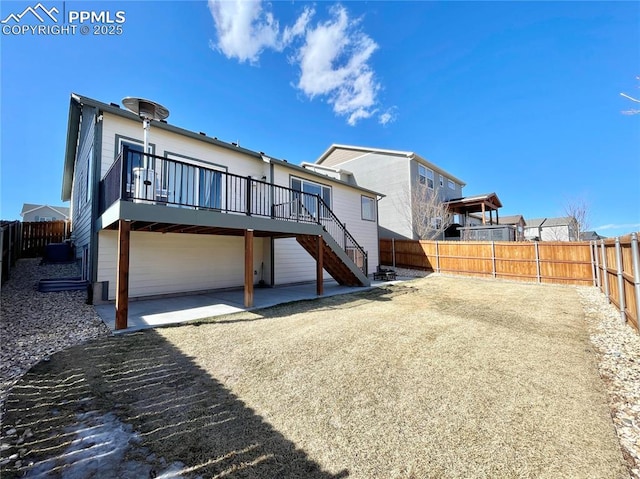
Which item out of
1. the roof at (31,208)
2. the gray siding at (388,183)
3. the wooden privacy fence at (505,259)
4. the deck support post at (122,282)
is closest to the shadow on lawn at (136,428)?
the deck support post at (122,282)

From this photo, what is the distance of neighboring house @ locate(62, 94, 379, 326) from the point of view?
612 centimetres

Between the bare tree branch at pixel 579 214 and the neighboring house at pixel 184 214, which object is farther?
the bare tree branch at pixel 579 214

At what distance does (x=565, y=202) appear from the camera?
832 inches

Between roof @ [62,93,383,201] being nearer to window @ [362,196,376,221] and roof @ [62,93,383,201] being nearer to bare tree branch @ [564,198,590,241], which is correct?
window @ [362,196,376,221]

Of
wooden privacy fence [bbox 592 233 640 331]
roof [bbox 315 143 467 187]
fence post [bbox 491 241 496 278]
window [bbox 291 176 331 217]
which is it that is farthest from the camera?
roof [bbox 315 143 467 187]

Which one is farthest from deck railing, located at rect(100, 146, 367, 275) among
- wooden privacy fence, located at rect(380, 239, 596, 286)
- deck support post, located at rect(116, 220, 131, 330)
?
wooden privacy fence, located at rect(380, 239, 596, 286)

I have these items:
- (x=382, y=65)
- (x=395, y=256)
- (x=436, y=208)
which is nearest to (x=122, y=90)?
(x=382, y=65)

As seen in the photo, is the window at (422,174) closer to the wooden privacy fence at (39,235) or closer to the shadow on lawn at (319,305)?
the shadow on lawn at (319,305)

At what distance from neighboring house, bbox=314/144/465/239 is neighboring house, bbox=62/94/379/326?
7284 mm

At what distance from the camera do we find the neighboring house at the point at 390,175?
18906 mm

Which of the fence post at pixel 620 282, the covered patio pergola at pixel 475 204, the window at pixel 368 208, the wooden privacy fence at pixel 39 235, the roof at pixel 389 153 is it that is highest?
the roof at pixel 389 153

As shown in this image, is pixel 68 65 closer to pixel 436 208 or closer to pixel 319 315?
pixel 319 315

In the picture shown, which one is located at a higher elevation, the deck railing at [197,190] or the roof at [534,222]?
the roof at [534,222]

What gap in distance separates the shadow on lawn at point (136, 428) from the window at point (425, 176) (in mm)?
19835
